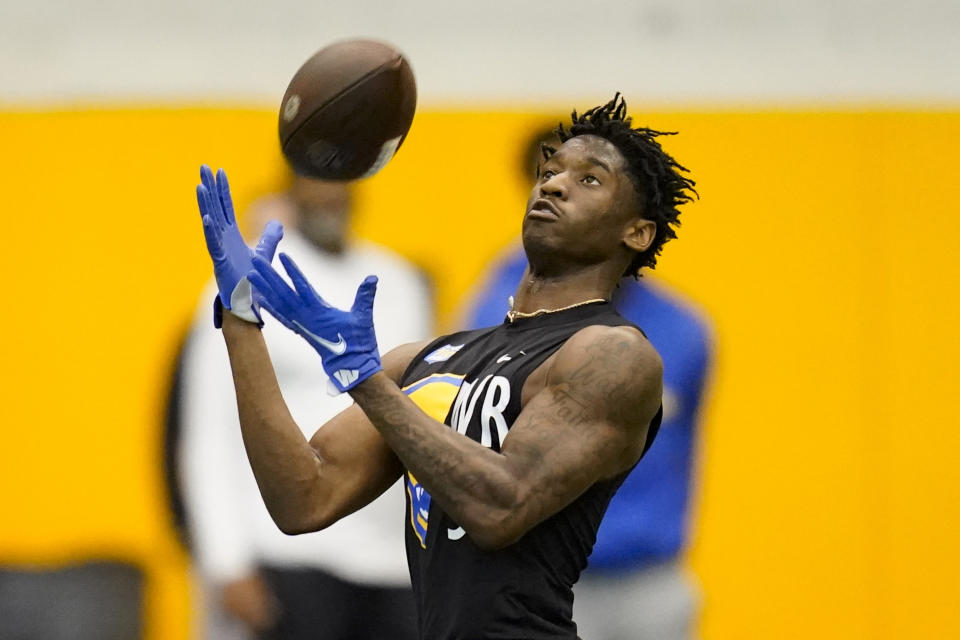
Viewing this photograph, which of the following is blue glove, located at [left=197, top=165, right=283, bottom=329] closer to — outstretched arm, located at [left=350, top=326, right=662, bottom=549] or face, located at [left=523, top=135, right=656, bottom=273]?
outstretched arm, located at [left=350, top=326, right=662, bottom=549]

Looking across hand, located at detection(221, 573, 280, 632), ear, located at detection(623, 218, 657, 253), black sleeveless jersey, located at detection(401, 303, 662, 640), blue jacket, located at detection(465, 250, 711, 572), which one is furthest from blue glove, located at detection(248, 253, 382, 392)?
hand, located at detection(221, 573, 280, 632)

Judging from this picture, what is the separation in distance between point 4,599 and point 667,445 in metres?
2.63

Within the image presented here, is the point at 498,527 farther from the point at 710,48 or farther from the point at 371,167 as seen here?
the point at 710,48

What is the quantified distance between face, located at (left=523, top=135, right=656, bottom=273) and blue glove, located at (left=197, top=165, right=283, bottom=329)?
551 mm

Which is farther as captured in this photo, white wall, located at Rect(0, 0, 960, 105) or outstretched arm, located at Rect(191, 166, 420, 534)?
white wall, located at Rect(0, 0, 960, 105)

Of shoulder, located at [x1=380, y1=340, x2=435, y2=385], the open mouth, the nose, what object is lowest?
shoulder, located at [x1=380, y1=340, x2=435, y2=385]

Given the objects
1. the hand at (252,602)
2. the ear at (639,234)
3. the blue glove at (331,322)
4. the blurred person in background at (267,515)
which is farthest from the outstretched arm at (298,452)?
the hand at (252,602)

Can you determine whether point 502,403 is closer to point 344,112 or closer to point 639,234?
point 639,234

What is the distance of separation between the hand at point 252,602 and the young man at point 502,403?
246 centimetres

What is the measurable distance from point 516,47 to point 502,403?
3317 mm

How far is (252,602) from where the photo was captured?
5.19m

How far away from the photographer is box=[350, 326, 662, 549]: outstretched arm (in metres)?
2.34

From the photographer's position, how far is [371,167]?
2.98 meters

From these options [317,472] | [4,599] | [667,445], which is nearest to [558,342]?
[317,472]
